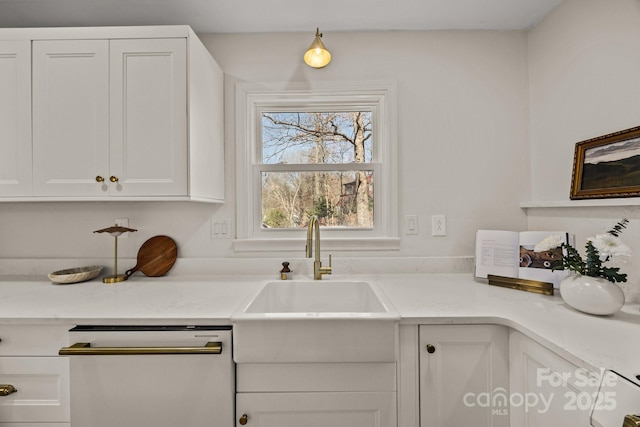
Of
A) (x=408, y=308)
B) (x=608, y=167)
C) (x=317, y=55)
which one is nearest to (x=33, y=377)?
(x=408, y=308)

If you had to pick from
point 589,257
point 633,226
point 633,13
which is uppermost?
point 633,13

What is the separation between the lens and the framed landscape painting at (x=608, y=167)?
1.24 m

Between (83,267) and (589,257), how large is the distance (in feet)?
8.06

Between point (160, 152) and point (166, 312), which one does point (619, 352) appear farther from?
point (160, 152)

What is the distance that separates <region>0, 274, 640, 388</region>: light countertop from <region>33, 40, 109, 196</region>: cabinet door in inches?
19.9

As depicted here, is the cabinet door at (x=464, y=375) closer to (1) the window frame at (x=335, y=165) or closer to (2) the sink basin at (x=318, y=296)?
(2) the sink basin at (x=318, y=296)

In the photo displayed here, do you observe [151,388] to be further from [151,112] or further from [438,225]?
[438,225]

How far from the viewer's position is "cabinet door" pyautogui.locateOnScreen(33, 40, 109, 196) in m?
1.49

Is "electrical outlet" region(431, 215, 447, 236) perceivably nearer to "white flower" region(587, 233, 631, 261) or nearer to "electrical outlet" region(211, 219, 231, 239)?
"white flower" region(587, 233, 631, 261)

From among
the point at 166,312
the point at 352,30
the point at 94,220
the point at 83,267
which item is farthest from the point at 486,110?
the point at 83,267

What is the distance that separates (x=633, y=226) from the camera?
124cm

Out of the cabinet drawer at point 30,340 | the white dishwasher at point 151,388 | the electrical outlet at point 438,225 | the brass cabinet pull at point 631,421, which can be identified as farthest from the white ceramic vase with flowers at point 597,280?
the cabinet drawer at point 30,340

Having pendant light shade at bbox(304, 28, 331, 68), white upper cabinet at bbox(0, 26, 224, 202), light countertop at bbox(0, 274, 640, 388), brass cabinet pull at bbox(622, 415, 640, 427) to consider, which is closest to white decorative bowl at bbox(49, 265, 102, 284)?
light countertop at bbox(0, 274, 640, 388)

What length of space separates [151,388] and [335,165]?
4.60ft
